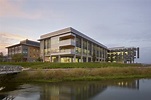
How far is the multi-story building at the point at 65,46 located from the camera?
215 feet

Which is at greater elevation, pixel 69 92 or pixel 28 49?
pixel 28 49

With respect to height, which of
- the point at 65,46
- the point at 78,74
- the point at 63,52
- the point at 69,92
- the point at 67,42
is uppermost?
the point at 67,42

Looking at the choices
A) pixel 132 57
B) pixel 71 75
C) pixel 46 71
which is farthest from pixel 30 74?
pixel 132 57

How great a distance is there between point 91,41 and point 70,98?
201 ft

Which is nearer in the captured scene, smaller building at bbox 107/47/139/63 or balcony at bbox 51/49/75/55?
balcony at bbox 51/49/75/55

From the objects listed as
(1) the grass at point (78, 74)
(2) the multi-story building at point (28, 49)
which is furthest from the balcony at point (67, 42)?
(2) the multi-story building at point (28, 49)

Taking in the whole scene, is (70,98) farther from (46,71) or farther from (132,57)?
(132,57)

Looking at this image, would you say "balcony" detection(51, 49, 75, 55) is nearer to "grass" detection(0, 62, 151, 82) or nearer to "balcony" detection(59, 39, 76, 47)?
"balcony" detection(59, 39, 76, 47)

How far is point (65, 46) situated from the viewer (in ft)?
225

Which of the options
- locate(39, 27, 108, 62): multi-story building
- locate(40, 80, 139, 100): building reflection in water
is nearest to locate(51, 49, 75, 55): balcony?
locate(39, 27, 108, 62): multi-story building

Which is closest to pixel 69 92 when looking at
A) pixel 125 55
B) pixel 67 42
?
pixel 67 42

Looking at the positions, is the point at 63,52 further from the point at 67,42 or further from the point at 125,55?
the point at 125,55

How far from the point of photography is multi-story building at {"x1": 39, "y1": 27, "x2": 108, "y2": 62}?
65562mm

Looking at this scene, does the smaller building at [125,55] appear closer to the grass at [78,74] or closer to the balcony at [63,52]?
the balcony at [63,52]
